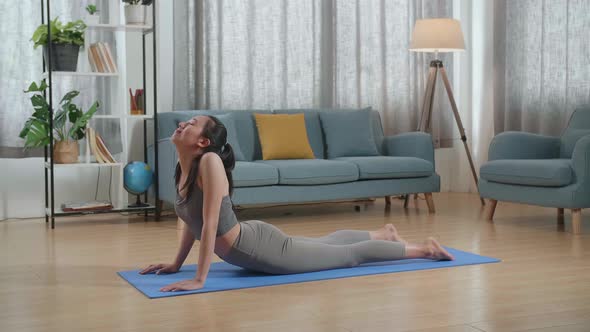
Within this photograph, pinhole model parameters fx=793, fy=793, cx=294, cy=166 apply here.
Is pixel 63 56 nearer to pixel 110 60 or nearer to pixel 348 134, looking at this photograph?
pixel 110 60

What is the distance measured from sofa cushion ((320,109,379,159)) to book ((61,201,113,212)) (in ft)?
5.64

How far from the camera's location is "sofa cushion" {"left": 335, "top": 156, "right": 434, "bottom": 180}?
18.5 ft

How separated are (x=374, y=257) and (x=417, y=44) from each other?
3.28 m

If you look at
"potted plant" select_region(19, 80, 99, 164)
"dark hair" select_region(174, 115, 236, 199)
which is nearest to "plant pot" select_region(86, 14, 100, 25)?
"potted plant" select_region(19, 80, 99, 164)

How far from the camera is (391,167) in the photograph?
5707mm

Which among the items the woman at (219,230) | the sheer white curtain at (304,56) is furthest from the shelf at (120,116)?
the woman at (219,230)

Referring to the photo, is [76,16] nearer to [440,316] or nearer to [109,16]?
[109,16]

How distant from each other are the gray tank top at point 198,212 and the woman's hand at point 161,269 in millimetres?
265

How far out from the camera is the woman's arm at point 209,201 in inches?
121

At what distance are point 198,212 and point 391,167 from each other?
272 centimetres

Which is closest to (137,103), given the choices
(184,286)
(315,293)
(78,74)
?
(78,74)

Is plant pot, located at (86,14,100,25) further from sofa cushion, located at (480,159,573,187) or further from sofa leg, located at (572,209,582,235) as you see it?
sofa leg, located at (572,209,582,235)

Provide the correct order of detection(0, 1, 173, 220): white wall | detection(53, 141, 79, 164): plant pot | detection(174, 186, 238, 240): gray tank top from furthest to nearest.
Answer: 1. detection(0, 1, 173, 220): white wall
2. detection(53, 141, 79, 164): plant pot
3. detection(174, 186, 238, 240): gray tank top

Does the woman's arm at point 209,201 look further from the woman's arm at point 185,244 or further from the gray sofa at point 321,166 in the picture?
the gray sofa at point 321,166
